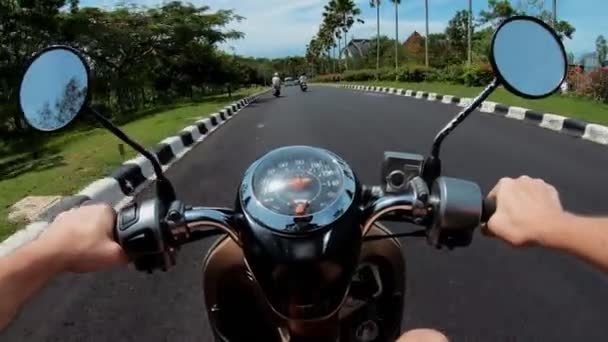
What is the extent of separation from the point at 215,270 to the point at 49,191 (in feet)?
17.0

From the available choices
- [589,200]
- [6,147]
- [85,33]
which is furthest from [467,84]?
[589,200]

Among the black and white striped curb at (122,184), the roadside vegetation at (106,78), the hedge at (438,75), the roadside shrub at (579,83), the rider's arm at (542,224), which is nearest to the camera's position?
the rider's arm at (542,224)

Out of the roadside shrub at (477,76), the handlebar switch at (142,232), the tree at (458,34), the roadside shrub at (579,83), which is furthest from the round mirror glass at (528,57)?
the tree at (458,34)

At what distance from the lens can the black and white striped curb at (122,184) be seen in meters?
4.85

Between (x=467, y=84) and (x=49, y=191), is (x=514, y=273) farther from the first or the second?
(x=467, y=84)

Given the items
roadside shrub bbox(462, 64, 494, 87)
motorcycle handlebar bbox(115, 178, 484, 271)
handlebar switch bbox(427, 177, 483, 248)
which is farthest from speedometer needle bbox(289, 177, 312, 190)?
roadside shrub bbox(462, 64, 494, 87)

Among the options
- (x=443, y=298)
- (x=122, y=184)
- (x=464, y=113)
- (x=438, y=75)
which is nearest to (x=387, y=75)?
(x=438, y=75)

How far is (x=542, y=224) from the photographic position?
51.2 inches

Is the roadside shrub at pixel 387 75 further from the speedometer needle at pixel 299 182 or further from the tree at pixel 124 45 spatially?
the speedometer needle at pixel 299 182

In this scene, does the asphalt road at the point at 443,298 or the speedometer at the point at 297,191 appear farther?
the asphalt road at the point at 443,298

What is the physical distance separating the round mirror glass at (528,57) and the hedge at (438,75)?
592 inches

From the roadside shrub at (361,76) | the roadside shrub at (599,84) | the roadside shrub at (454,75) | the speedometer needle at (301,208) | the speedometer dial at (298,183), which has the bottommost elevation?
the roadside shrub at (361,76)

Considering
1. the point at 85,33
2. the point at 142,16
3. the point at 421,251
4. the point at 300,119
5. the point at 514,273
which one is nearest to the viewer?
the point at 514,273

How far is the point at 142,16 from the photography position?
27.6 meters
